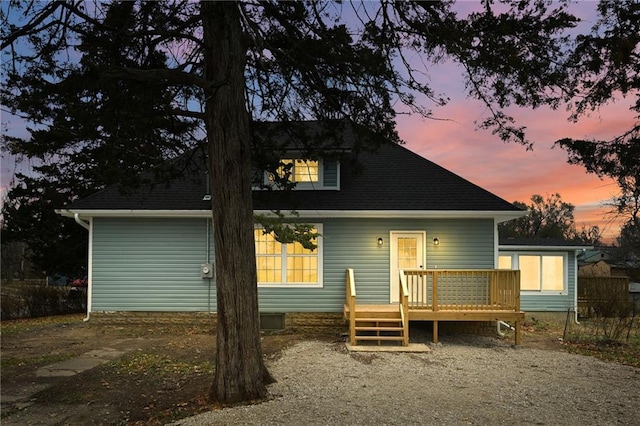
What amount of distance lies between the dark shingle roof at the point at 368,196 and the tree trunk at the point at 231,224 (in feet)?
14.2

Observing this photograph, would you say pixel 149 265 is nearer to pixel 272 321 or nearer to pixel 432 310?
pixel 272 321

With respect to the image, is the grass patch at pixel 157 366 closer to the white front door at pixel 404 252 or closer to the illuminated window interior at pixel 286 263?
the illuminated window interior at pixel 286 263

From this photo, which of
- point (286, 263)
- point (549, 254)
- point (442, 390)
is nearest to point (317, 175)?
point (286, 263)

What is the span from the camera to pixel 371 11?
6.21 metres

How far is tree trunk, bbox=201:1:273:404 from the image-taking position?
219 inches

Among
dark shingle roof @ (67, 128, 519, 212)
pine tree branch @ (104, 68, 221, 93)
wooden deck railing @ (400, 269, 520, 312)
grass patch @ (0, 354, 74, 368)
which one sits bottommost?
grass patch @ (0, 354, 74, 368)

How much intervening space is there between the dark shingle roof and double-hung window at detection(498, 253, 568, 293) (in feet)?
20.3

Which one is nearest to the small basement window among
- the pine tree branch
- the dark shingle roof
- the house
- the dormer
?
the house

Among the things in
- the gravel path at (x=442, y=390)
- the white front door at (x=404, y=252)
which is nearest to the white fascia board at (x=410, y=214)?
the white front door at (x=404, y=252)

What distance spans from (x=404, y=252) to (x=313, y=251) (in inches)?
85.8

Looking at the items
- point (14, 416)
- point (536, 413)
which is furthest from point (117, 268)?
point (536, 413)

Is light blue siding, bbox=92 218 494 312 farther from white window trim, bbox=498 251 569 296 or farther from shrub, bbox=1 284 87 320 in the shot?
shrub, bbox=1 284 87 320

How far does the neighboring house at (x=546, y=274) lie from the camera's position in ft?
50.9

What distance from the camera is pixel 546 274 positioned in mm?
15805
